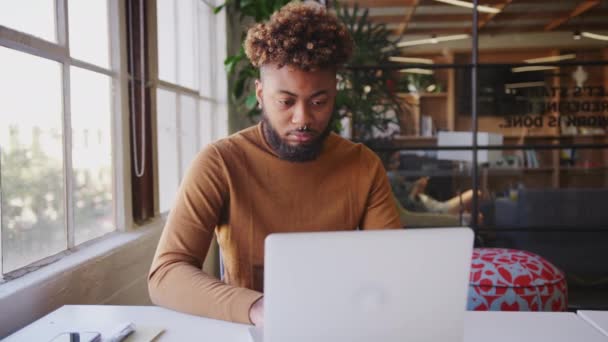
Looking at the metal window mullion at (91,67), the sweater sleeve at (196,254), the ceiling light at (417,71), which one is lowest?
the sweater sleeve at (196,254)

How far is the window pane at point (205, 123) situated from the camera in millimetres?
3670

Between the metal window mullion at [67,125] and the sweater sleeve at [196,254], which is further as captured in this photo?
the metal window mullion at [67,125]

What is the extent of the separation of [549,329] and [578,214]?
2.71 meters

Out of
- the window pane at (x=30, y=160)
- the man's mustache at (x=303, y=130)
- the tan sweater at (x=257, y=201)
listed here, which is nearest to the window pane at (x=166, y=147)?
the window pane at (x=30, y=160)

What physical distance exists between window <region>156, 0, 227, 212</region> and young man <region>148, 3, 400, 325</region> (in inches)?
43.7

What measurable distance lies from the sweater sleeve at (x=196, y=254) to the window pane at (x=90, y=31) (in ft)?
2.25

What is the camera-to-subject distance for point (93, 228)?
210 centimetres

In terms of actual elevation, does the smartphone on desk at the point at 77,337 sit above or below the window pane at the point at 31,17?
below

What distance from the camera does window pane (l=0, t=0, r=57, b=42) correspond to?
1.54 metres

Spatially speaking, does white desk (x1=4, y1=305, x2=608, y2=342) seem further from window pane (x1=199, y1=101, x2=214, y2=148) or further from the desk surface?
window pane (x1=199, y1=101, x2=214, y2=148)

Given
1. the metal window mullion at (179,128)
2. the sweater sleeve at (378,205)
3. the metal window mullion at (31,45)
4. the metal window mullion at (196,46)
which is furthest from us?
the metal window mullion at (196,46)

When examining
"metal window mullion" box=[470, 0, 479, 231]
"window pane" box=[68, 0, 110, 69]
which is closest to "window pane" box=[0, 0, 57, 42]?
"window pane" box=[68, 0, 110, 69]

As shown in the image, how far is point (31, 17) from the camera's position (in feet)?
5.48

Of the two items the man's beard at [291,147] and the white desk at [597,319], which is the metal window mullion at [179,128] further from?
the white desk at [597,319]
